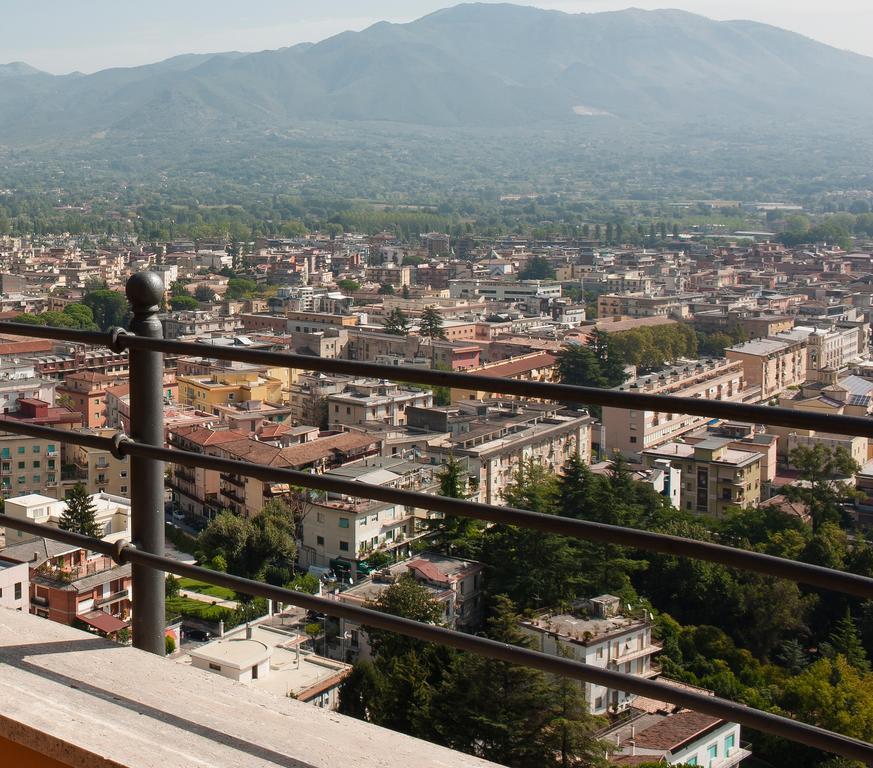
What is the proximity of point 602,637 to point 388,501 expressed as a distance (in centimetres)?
370

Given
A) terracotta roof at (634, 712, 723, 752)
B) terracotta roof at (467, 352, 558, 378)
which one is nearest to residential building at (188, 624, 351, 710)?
terracotta roof at (634, 712, 723, 752)

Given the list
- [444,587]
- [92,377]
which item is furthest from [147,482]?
[92,377]

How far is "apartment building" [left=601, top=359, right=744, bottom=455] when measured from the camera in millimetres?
14711

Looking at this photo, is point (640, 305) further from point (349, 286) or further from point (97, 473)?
point (97, 473)

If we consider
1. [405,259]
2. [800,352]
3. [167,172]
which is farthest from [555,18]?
[800,352]

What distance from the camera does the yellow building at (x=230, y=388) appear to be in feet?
51.0

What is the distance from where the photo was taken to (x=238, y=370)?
1636 cm

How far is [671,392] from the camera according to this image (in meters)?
12.1

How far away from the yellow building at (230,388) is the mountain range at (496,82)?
8271cm

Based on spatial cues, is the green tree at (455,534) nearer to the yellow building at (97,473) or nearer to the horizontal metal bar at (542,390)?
the yellow building at (97,473)

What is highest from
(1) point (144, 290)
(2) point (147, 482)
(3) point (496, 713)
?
(1) point (144, 290)

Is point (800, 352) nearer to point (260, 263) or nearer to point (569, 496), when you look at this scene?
point (569, 496)

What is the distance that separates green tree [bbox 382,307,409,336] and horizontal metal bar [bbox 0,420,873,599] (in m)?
20.7

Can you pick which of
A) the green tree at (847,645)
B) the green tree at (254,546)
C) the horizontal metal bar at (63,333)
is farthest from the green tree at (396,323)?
the horizontal metal bar at (63,333)
